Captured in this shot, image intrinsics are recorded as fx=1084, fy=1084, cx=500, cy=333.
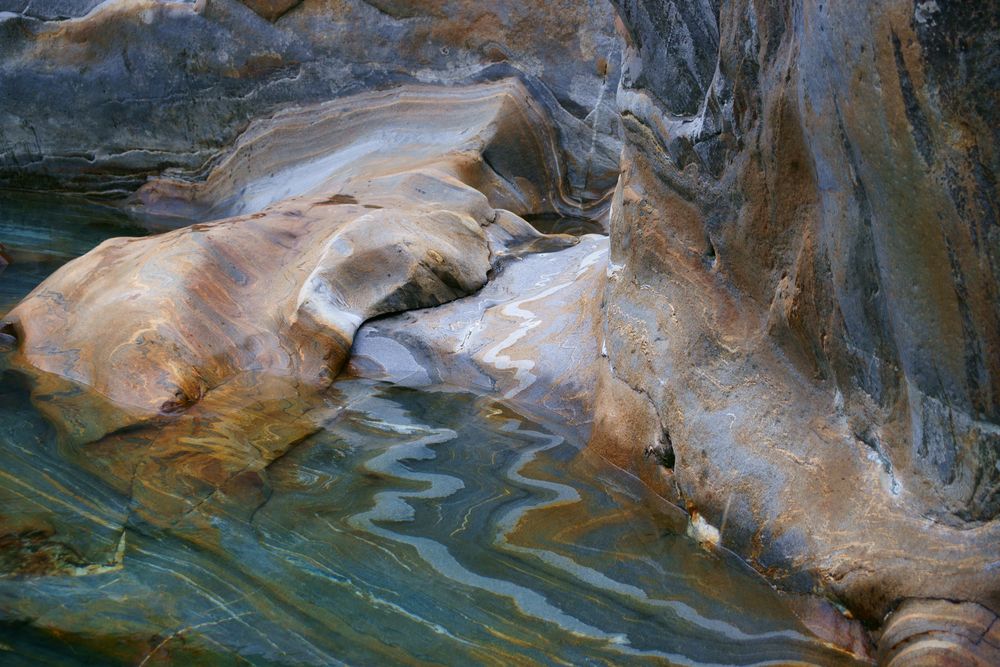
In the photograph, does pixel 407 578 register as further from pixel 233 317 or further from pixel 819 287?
pixel 233 317

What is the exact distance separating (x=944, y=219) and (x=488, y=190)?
397 centimetres

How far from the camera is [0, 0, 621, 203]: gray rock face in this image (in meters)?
6.19

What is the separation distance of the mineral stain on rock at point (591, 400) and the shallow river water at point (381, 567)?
10 mm

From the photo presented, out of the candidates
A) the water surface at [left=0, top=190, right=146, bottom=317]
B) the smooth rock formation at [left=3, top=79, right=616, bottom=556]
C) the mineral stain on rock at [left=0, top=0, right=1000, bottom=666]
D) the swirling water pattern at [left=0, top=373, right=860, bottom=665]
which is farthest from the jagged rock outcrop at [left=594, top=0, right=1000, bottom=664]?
the water surface at [left=0, top=190, right=146, bottom=317]

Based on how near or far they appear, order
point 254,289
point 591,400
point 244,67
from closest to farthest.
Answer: point 591,400 → point 254,289 → point 244,67

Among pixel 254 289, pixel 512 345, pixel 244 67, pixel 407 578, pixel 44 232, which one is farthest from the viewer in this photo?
pixel 244 67

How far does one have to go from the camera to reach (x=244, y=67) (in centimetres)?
638

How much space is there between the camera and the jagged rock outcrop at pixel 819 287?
2000 millimetres

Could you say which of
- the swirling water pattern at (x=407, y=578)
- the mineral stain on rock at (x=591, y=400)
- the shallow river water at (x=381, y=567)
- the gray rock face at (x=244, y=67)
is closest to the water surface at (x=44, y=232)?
the mineral stain on rock at (x=591, y=400)

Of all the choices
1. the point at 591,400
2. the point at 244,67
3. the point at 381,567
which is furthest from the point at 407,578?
the point at 244,67

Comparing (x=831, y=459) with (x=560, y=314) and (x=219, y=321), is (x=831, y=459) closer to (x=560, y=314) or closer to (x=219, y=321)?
(x=560, y=314)

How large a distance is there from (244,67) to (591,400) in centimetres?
382

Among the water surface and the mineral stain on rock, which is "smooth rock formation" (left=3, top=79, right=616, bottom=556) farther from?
the water surface

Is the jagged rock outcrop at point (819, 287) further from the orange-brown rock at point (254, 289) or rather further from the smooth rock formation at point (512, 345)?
the orange-brown rock at point (254, 289)
